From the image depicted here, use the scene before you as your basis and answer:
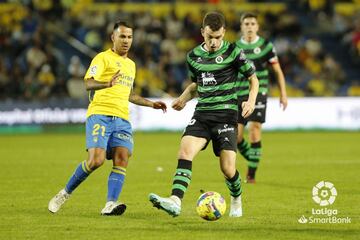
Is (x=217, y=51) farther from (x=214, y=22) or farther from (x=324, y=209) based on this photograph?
(x=324, y=209)

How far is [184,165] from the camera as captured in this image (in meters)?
9.12

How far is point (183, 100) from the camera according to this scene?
31.7ft

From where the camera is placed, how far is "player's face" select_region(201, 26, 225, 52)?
9.27 metres

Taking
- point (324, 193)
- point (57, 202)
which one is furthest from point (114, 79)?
point (324, 193)

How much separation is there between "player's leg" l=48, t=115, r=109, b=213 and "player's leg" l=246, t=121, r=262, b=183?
4.20 m

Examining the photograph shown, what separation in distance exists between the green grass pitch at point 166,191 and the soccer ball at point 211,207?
12 cm

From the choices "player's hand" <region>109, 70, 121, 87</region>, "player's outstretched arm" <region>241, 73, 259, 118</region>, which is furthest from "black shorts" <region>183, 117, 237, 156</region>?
"player's hand" <region>109, 70, 121, 87</region>

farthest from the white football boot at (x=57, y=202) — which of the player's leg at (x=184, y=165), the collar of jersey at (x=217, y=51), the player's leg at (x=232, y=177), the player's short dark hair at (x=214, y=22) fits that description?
the player's short dark hair at (x=214, y=22)

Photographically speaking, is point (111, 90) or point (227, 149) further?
point (111, 90)

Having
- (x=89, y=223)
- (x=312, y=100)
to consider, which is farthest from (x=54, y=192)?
(x=312, y=100)

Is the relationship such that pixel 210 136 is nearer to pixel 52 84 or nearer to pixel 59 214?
pixel 59 214

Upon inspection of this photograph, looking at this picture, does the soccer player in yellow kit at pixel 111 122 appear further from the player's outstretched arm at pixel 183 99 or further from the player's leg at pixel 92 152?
the player's outstretched arm at pixel 183 99

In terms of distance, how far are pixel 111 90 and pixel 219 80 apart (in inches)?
53.8

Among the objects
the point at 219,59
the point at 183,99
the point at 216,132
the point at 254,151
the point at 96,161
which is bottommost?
the point at 96,161
